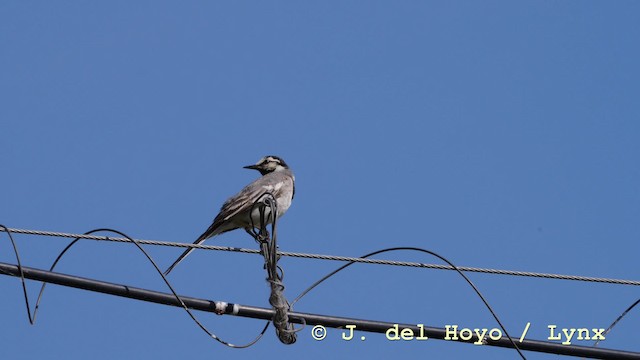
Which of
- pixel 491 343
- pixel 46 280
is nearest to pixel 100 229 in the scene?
pixel 46 280

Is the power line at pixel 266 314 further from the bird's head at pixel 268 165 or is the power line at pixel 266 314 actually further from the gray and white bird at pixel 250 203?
the bird's head at pixel 268 165

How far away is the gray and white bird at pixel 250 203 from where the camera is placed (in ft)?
33.2

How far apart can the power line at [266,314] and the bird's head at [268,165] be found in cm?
581

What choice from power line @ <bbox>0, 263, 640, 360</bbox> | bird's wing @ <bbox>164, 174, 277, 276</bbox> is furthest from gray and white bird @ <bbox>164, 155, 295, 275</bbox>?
power line @ <bbox>0, 263, 640, 360</bbox>

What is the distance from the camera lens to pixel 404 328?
6598 millimetres

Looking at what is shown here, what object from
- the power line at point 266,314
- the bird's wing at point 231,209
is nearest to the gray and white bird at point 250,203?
the bird's wing at point 231,209

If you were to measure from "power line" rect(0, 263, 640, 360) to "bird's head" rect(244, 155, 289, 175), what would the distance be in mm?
5808

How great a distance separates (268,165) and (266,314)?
5935 millimetres

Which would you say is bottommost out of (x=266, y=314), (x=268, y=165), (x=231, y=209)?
(x=266, y=314)

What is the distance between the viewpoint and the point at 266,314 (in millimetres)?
6656

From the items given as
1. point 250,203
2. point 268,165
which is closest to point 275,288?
point 250,203

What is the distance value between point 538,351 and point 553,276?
0.51 m

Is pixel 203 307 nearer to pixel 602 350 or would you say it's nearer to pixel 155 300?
pixel 155 300

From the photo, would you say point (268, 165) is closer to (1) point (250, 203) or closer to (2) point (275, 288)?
(1) point (250, 203)
